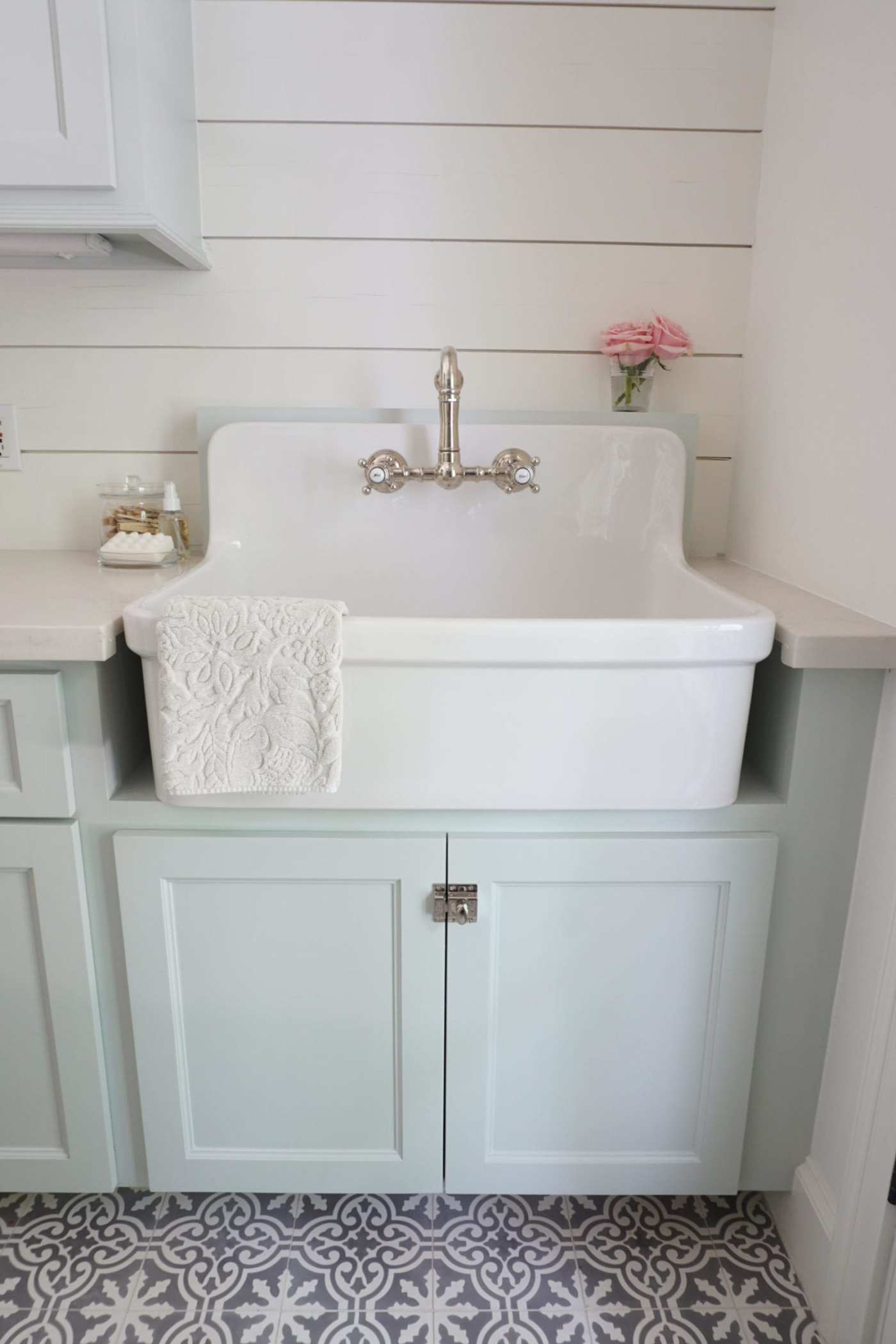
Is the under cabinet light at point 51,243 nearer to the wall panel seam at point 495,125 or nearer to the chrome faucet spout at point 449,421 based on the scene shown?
the wall panel seam at point 495,125

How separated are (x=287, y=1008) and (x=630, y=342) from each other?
1013mm

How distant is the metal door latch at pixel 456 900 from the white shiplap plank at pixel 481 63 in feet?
3.54

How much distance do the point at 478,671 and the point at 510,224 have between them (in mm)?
785

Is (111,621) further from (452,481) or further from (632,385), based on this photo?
(632,385)

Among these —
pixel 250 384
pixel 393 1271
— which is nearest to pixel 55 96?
pixel 250 384

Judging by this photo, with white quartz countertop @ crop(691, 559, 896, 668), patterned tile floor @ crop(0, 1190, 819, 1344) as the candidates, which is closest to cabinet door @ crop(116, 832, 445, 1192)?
patterned tile floor @ crop(0, 1190, 819, 1344)

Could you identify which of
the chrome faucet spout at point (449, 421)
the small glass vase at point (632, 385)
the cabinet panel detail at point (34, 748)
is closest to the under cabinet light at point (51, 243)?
the chrome faucet spout at point (449, 421)

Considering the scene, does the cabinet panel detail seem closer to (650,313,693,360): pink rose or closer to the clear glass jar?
the clear glass jar

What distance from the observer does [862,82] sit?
0.92 m

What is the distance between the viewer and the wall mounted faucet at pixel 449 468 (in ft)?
3.71

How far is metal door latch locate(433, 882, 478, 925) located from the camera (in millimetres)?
911

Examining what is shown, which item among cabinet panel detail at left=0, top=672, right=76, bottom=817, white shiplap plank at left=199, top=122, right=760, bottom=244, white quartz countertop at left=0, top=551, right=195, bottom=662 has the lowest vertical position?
cabinet panel detail at left=0, top=672, right=76, bottom=817

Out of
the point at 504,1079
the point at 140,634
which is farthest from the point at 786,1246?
the point at 140,634

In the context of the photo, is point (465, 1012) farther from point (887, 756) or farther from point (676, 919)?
point (887, 756)
